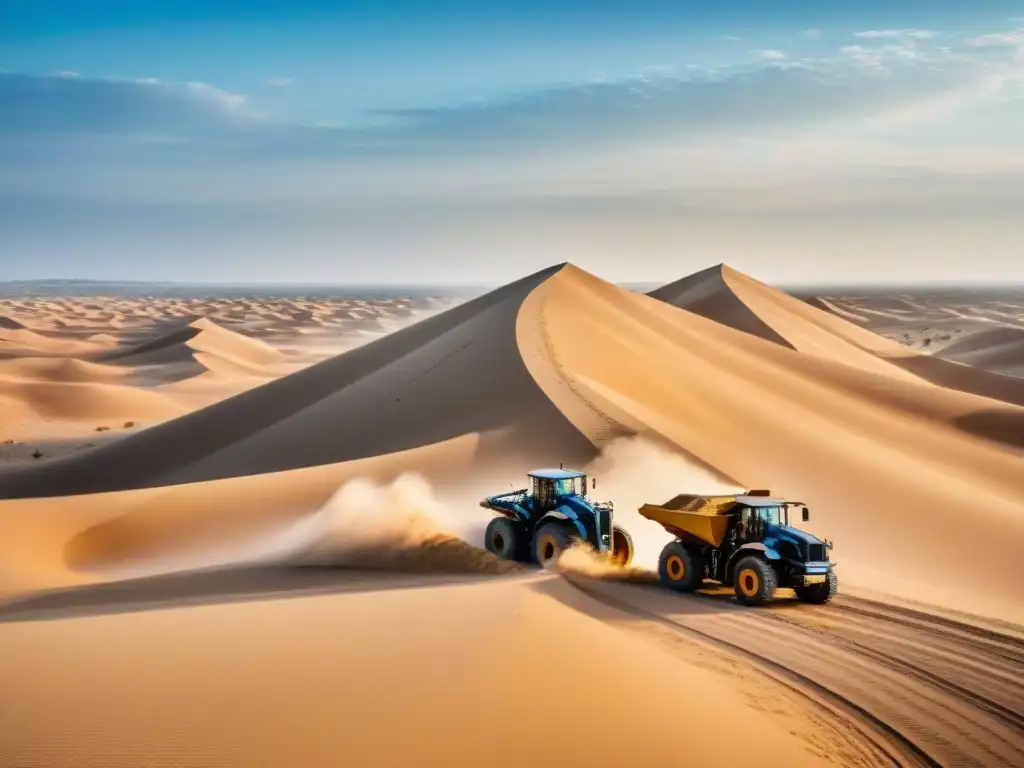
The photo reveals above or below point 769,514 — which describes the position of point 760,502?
above

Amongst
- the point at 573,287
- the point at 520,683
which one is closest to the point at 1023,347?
the point at 573,287

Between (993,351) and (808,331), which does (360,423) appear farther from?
(993,351)

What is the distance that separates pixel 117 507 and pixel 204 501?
1583mm

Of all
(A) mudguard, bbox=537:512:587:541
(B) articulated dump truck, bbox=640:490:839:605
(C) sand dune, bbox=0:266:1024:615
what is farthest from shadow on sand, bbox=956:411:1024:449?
(A) mudguard, bbox=537:512:587:541

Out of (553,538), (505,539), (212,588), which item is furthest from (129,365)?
(553,538)

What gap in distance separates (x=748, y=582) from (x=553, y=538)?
301 cm

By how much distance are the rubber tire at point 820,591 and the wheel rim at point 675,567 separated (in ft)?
5.10

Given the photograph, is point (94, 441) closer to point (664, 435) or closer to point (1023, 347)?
point (664, 435)

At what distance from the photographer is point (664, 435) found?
23656 mm

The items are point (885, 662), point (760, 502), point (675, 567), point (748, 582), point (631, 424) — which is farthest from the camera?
point (631, 424)

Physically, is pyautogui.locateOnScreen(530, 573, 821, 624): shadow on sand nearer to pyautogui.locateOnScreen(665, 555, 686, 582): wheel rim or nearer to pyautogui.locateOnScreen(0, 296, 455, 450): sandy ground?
pyautogui.locateOnScreen(665, 555, 686, 582): wheel rim

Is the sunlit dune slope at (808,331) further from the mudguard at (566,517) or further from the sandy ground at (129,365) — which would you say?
the mudguard at (566,517)

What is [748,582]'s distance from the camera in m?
13.7

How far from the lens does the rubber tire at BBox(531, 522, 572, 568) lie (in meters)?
15.2
